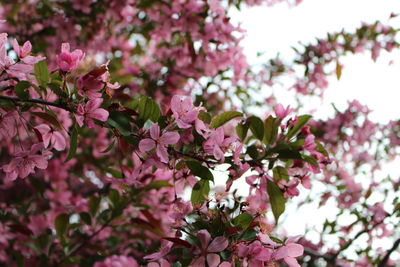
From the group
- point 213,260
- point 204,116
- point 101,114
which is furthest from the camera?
point 204,116

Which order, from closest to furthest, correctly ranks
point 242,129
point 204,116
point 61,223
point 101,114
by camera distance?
point 101,114
point 204,116
point 242,129
point 61,223

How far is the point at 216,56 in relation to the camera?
2.29m

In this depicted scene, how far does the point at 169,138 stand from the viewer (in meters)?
1.04

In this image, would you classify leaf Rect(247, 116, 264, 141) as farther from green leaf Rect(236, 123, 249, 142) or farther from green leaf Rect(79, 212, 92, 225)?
green leaf Rect(79, 212, 92, 225)

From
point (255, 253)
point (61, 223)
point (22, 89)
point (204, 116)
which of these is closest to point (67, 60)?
point (22, 89)

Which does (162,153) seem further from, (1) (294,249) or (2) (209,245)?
(1) (294,249)

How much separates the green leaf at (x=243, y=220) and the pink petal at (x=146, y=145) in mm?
248

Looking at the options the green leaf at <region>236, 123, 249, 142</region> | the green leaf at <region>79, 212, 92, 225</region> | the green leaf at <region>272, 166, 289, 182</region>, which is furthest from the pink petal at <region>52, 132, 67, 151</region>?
the green leaf at <region>79, 212, 92, 225</region>

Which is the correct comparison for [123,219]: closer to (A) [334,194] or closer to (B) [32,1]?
(A) [334,194]

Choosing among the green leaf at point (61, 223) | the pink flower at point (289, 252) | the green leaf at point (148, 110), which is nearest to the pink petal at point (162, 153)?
the green leaf at point (148, 110)

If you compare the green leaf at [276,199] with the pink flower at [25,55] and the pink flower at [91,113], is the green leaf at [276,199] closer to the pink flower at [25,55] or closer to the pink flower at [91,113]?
the pink flower at [91,113]

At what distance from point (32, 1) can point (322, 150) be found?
230 cm

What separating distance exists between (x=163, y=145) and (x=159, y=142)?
0.5 inches

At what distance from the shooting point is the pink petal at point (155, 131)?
104cm
